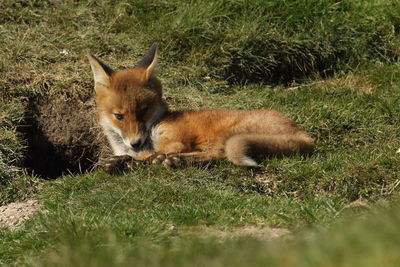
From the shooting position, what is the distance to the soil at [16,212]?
6.34m

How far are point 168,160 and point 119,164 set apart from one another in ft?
1.58

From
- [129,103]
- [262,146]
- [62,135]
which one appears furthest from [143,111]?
[62,135]

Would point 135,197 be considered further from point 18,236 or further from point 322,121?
point 322,121

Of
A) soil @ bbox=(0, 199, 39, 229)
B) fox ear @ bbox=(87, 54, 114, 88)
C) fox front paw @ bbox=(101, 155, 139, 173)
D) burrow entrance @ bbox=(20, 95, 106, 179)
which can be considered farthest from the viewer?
burrow entrance @ bbox=(20, 95, 106, 179)

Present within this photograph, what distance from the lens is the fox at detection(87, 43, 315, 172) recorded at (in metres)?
7.00

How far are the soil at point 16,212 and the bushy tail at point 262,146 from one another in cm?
177

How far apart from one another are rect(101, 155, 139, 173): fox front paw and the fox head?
0.22m

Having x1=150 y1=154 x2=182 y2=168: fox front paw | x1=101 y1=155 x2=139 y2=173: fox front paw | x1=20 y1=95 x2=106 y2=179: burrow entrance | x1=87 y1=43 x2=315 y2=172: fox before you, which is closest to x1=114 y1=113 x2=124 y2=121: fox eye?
x1=87 y1=43 x2=315 y2=172: fox

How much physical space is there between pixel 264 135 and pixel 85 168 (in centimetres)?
245

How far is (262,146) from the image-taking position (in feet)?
22.9

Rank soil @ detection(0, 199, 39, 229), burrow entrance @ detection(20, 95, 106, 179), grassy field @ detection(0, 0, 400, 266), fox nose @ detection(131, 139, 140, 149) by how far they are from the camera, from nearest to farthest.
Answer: grassy field @ detection(0, 0, 400, 266)
soil @ detection(0, 199, 39, 229)
fox nose @ detection(131, 139, 140, 149)
burrow entrance @ detection(20, 95, 106, 179)

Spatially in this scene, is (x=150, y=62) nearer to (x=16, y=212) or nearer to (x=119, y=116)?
(x=119, y=116)

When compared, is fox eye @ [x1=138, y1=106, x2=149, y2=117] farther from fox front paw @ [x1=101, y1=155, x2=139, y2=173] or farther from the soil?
the soil

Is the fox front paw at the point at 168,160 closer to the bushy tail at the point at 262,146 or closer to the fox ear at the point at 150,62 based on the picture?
the bushy tail at the point at 262,146
